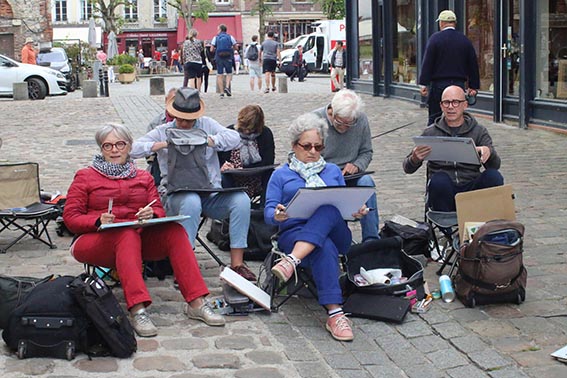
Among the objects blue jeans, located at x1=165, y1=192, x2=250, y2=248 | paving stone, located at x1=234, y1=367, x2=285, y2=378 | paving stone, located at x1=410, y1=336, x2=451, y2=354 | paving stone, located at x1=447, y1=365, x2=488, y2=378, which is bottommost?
paving stone, located at x1=447, y1=365, x2=488, y2=378

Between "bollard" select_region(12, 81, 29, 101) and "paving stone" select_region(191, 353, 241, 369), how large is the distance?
21.5 metres

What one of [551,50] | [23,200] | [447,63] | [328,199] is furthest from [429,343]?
[551,50]

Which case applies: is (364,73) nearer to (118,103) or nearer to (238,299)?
(118,103)

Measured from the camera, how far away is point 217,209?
6.25 metres

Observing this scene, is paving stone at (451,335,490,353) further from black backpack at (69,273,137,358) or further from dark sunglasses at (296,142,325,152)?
black backpack at (69,273,137,358)

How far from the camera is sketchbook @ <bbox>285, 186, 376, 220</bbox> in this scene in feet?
17.2

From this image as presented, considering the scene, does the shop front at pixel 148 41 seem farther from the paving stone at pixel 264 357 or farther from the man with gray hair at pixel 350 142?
the paving stone at pixel 264 357

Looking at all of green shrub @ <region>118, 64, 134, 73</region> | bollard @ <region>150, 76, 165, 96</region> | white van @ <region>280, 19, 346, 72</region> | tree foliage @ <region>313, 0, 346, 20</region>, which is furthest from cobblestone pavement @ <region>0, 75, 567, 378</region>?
tree foliage @ <region>313, 0, 346, 20</region>

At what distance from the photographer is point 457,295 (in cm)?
565

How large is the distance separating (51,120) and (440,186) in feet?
43.6

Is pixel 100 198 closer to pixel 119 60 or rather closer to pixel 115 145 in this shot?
pixel 115 145

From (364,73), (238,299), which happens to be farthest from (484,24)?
(238,299)

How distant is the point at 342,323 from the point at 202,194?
5.30ft

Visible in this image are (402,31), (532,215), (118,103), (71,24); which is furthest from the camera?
(71,24)
